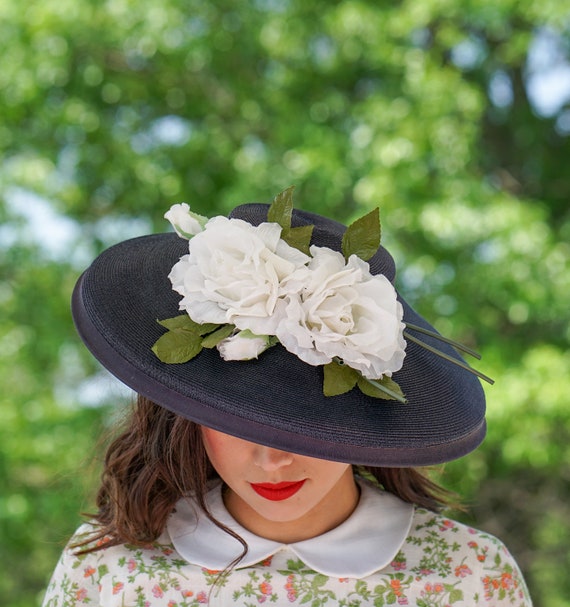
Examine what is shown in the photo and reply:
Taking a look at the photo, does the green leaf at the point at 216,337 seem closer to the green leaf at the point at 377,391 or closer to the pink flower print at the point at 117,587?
the green leaf at the point at 377,391

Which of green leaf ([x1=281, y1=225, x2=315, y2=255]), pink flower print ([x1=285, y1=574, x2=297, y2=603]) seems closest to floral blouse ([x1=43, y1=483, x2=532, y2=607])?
pink flower print ([x1=285, y1=574, x2=297, y2=603])

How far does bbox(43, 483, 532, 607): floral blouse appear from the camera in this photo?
4.79 ft

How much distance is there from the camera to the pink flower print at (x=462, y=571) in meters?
1.52

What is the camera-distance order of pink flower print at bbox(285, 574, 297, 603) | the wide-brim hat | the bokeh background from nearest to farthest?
the wide-brim hat
pink flower print at bbox(285, 574, 297, 603)
the bokeh background

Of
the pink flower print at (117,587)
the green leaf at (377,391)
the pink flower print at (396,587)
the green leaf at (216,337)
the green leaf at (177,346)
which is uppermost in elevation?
the green leaf at (216,337)

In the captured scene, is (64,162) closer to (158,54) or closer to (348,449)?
(158,54)

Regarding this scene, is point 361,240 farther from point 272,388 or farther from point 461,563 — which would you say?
point 461,563

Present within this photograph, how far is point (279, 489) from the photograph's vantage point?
1.33 metres

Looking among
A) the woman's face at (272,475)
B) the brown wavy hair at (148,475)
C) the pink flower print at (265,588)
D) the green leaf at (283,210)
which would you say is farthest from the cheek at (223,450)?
the green leaf at (283,210)

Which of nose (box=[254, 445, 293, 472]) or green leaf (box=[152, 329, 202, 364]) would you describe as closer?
green leaf (box=[152, 329, 202, 364])

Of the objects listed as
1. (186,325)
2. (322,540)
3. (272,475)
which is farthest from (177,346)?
(322,540)

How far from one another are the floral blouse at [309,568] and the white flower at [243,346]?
1.44 ft

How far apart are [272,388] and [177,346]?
13 cm

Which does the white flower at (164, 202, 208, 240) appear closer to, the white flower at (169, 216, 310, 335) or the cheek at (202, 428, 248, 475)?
the white flower at (169, 216, 310, 335)
